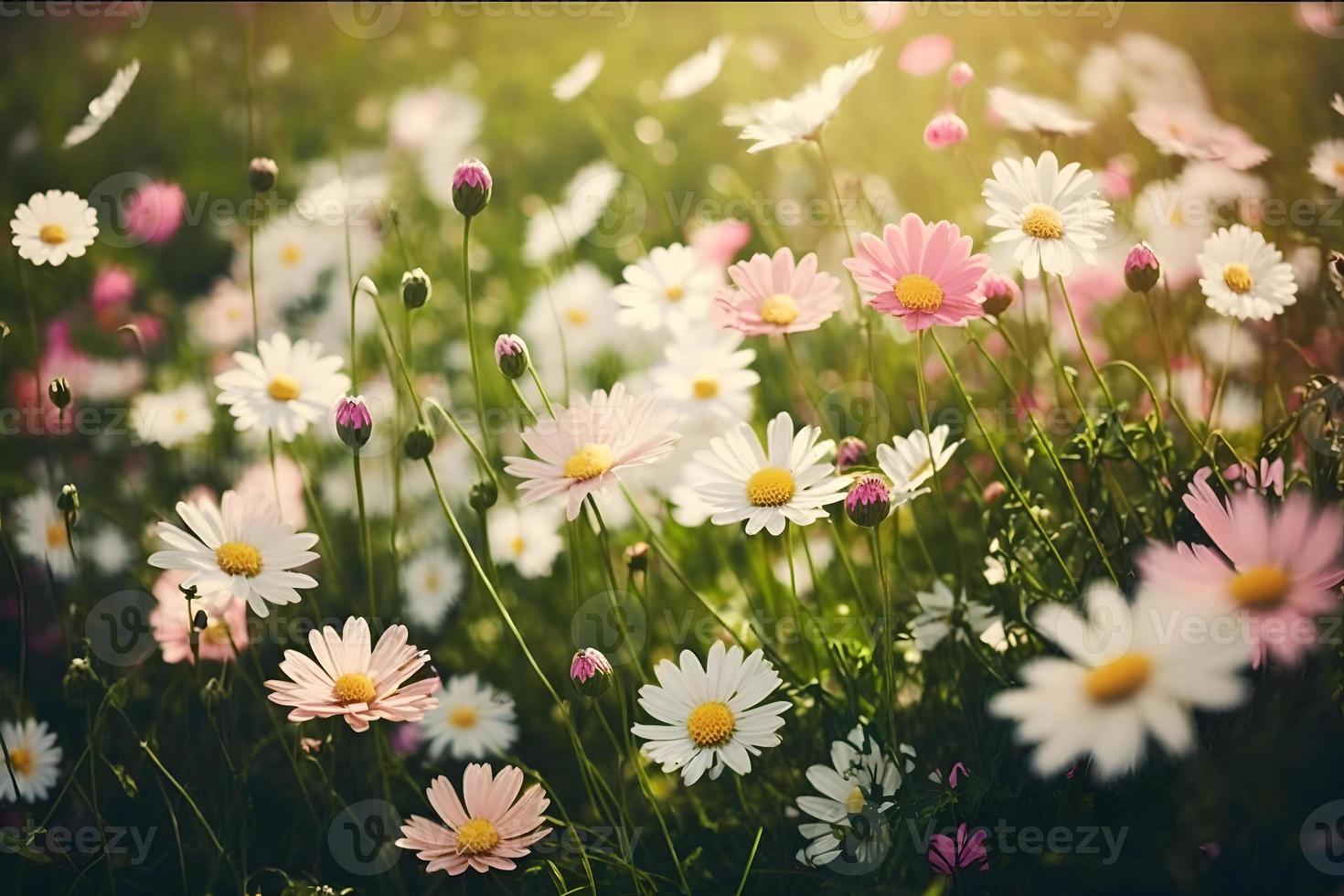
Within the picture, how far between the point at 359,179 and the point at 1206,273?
1.49 metres

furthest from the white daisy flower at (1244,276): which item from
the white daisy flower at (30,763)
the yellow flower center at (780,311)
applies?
the white daisy flower at (30,763)

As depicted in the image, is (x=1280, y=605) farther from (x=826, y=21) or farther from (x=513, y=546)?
(x=826, y=21)

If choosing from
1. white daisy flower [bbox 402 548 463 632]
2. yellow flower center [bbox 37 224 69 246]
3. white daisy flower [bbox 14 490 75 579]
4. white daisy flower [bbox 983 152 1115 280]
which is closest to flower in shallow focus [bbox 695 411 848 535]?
white daisy flower [bbox 983 152 1115 280]

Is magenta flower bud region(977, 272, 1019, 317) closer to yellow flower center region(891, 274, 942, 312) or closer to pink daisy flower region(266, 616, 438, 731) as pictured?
yellow flower center region(891, 274, 942, 312)

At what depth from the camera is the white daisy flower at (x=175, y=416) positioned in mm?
1453

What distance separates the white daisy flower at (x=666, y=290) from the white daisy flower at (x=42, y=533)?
2.42ft

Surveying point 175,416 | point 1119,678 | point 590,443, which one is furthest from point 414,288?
point 175,416

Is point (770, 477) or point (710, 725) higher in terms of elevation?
point (770, 477)

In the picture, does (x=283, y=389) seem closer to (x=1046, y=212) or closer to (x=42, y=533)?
(x=42, y=533)

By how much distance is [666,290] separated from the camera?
117cm

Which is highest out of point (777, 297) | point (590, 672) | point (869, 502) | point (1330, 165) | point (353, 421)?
point (1330, 165)

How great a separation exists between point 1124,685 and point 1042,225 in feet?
1.29

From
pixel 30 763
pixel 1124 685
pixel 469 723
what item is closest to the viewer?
pixel 1124 685

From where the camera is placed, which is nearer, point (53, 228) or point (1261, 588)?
point (1261, 588)
